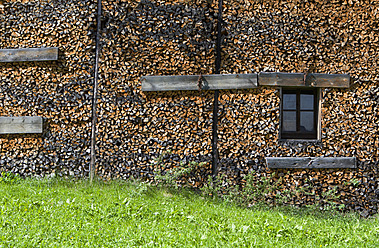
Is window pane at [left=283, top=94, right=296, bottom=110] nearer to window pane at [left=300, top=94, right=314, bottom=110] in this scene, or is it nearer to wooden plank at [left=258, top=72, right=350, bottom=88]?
window pane at [left=300, top=94, right=314, bottom=110]

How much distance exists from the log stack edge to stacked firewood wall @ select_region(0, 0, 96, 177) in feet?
0.07

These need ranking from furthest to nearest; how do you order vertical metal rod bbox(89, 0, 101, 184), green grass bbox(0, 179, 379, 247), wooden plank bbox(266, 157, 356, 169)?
vertical metal rod bbox(89, 0, 101, 184) < wooden plank bbox(266, 157, 356, 169) < green grass bbox(0, 179, 379, 247)

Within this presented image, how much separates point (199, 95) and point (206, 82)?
0.26 metres

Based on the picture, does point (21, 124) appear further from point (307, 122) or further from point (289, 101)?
point (307, 122)

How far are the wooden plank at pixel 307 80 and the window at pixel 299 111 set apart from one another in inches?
12.0

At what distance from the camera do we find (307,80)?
5812 millimetres

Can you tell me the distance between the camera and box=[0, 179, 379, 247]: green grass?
3.65 meters

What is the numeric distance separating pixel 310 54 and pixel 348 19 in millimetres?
936

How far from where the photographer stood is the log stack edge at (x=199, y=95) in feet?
19.1

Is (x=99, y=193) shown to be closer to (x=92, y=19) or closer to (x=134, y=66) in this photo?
(x=134, y=66)

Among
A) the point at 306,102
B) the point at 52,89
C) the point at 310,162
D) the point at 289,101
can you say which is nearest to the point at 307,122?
the point at 306,102

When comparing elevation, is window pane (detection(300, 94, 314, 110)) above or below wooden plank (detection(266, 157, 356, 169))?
above

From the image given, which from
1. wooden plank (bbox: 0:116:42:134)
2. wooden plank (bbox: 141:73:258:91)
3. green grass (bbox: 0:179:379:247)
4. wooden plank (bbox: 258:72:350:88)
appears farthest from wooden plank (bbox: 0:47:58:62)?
wooden plank (bbox: 258:72:350:88)

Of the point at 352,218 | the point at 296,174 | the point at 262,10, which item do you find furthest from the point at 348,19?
the point at 352,218
